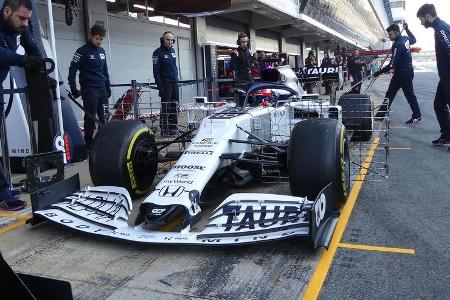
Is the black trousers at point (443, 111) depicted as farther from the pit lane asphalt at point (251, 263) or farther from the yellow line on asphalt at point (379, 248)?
the yellow line on asphalt at point (379, 248)

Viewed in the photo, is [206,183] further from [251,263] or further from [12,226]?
[12,226]

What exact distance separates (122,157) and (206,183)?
0.84 m

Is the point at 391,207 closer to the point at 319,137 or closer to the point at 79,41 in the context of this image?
the point at 319,137

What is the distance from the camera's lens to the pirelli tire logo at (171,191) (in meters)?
3.23

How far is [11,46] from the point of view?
4.18 m

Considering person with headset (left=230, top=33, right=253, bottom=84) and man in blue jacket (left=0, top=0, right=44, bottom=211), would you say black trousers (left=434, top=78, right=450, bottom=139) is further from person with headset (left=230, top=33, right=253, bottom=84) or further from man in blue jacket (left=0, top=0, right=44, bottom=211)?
man in blue jacket (left=0, top=0, right=44, bottom=211)

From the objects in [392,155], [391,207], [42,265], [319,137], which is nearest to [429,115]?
[392,155]

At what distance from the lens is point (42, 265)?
290 centimetres

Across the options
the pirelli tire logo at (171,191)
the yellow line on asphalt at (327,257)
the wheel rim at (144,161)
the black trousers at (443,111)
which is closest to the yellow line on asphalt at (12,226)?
the wheel rim at (144,161)

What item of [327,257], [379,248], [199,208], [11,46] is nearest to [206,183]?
[199,208]

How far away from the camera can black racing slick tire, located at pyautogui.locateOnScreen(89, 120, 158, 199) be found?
3904mm

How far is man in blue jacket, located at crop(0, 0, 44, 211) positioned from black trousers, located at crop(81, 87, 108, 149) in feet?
7.36

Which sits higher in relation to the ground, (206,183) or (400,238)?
(206,183)

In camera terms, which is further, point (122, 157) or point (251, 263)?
point (122, 157)
